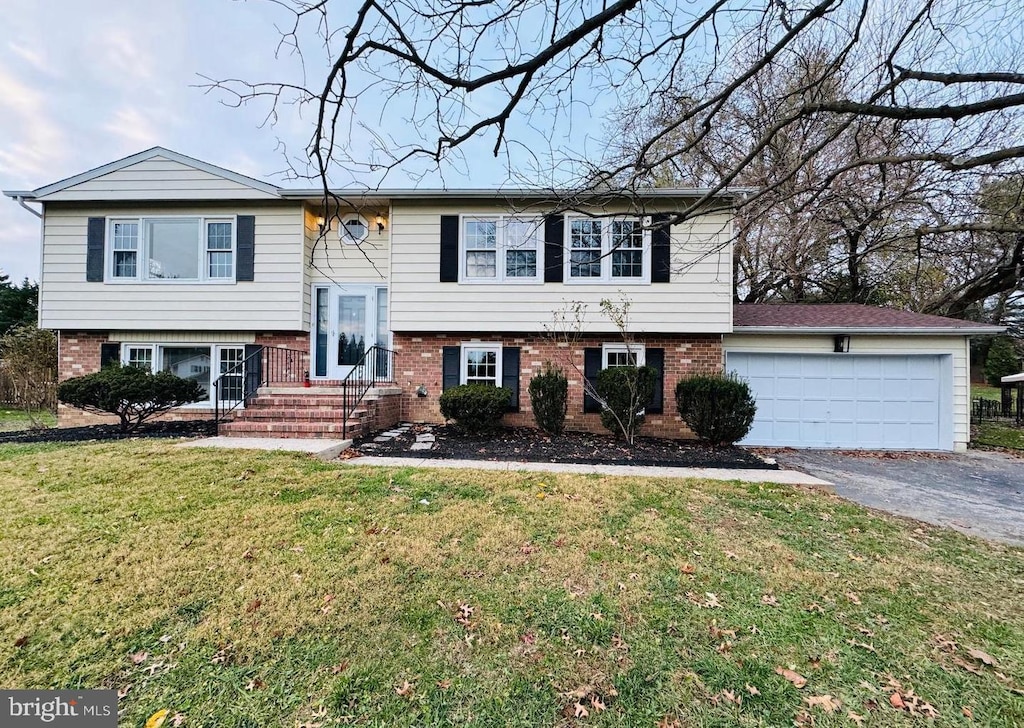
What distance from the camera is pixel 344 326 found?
987 centimetres

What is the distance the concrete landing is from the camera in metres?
6.11

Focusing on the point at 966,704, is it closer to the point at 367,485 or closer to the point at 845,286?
the point at 367,485

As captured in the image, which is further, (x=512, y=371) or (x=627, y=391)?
(x=512, y=371)

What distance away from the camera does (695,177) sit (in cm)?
1238

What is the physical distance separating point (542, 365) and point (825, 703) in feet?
24.6

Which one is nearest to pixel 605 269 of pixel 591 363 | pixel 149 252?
pixel 591 363

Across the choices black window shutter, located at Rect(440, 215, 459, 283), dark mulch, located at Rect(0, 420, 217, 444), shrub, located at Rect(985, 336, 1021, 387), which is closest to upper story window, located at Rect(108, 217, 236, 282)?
dark mulch, located at Rect(0, 420, 217, 444)

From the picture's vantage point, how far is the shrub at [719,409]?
7.79 m

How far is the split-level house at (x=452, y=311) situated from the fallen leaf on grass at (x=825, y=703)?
7.07 metres

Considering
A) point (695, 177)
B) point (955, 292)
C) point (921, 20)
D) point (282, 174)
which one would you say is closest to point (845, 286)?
point (955, 292)

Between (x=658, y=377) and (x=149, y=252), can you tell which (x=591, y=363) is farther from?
(x=149, y=252)

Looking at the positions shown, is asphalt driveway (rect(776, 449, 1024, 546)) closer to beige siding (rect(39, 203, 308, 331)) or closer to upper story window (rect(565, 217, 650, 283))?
upper story window (rect(565, 217, 650, 283))

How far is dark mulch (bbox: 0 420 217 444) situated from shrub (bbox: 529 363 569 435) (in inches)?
229

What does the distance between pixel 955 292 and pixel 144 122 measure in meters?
21.4
